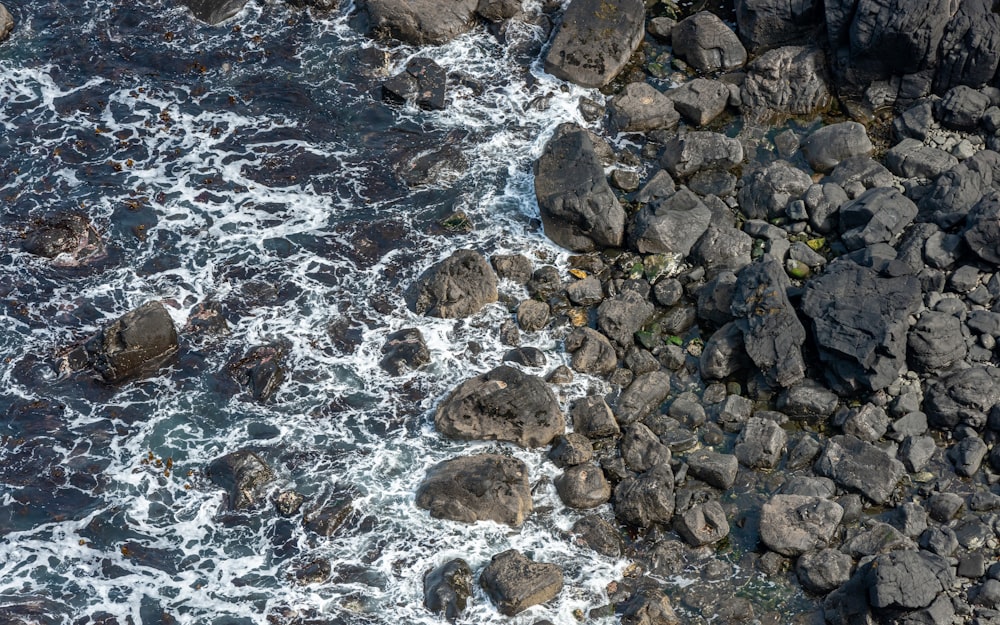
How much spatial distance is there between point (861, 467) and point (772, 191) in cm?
824

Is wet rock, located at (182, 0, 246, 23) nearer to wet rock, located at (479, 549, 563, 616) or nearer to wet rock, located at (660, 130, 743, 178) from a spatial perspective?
wet rock, located at (660, 130, 743, 178)

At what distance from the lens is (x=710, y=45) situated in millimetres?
31734

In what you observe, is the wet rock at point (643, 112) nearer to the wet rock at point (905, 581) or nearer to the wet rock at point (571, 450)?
the wet rock at point (571, 450)

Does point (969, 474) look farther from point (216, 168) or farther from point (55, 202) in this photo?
point (55, 202)

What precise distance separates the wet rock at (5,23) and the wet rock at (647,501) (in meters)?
24.0

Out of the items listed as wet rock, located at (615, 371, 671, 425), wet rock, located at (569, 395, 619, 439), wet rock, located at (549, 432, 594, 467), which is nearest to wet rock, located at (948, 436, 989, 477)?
wet rock, located at (615, 371, 671, 425)

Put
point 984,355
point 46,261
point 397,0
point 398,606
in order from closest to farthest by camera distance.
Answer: point 398,606 < point 984,355 < point 46,261 < point 397,0

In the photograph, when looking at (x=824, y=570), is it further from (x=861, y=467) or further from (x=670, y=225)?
(x=670, y=225)

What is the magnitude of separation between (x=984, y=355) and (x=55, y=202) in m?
23.8

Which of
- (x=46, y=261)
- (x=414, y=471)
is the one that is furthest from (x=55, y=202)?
(x=414, y=471)

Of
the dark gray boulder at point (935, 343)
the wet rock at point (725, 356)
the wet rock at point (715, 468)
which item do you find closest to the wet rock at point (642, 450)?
the wet rock at point (715, 468)

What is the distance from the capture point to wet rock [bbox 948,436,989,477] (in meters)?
22.7

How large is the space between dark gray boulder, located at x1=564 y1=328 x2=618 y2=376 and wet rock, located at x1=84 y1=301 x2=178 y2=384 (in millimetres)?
9693

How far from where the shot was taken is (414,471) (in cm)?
2347
